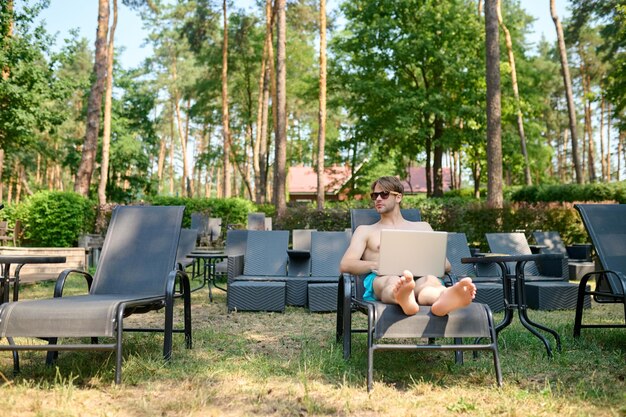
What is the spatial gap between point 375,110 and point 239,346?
20660 millimetres

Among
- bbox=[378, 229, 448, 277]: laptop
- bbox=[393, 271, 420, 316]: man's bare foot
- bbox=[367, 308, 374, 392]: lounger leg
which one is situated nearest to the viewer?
bbox=[393, 271, 420, 316]: man's bare foot

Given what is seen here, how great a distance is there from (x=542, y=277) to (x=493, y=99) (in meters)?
6.43

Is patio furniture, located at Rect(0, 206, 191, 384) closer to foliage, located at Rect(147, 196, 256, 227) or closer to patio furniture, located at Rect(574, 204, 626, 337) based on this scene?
patio furniture, located at Rect(574, 204, 626, 337)

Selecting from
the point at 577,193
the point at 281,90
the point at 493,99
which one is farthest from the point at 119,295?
the point at 577,193

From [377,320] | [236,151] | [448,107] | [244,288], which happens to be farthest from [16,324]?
[236,151]

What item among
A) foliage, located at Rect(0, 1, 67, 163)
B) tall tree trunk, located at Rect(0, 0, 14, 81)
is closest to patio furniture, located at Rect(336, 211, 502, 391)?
foliage, located at Rect(0, 1, 67, 163)

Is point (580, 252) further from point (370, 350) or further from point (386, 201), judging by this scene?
point (370, 350)

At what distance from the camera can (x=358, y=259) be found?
445cm

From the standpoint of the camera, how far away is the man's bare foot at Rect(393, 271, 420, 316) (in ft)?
11.4

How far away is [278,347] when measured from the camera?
5.12 meters

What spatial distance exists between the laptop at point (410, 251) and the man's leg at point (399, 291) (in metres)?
0.10

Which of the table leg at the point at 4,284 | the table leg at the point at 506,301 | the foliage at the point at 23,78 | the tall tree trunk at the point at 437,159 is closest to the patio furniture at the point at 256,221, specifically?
the foliage at the point at 23,78

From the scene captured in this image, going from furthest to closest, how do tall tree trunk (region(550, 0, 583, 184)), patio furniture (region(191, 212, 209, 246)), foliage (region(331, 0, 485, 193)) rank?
foliage (region(331, 0, 485, 193))
tall tree trunk (region(550, 0, 583, 184))
patio furniture (region(191, 212, 209, 246))

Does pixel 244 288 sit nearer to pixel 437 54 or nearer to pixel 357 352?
pixel 357 352
